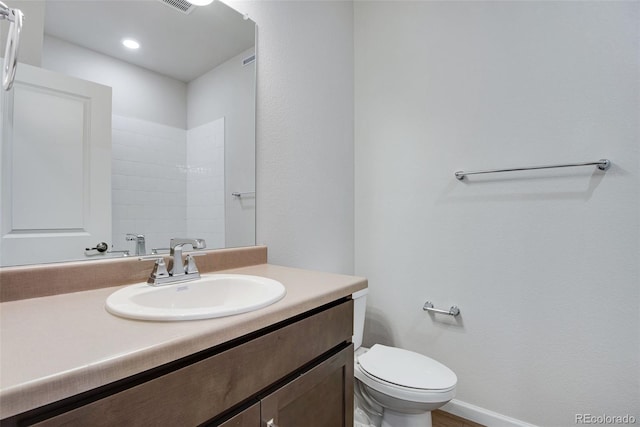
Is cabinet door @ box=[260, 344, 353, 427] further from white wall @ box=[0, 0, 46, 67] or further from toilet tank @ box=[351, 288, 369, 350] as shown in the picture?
white wall @ box=[0, 0, 46, 67]

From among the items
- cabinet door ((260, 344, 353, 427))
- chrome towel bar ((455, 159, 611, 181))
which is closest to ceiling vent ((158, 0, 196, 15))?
cabinet door ((260, 344, 353, 427))

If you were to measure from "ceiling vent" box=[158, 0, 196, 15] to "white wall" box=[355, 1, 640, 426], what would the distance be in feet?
3.80

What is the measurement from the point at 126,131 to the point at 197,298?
0.60 meters

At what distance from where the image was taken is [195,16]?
1152 mm

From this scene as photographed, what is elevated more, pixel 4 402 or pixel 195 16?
pixel 195 16

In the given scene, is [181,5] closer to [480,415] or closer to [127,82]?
[127,82]

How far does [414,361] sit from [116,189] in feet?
4.59

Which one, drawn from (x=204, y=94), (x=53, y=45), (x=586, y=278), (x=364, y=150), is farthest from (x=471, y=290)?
(x=53, y=45)

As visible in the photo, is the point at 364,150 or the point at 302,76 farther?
the point at 364,150

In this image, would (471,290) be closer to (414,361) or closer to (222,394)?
(414,361)

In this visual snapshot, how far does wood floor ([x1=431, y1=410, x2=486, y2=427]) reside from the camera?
1511 mm

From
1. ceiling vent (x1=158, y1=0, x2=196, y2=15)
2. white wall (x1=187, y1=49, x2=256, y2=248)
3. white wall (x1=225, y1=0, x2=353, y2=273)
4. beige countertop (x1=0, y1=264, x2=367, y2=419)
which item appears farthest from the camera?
white wall (x1=225, y1=0, x2=353, y2=273)

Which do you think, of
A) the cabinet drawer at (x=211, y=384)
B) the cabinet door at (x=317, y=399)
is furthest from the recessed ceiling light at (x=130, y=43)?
the cabinet door at (x=317, y=399)

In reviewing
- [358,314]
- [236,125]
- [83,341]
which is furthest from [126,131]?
[358,314]
